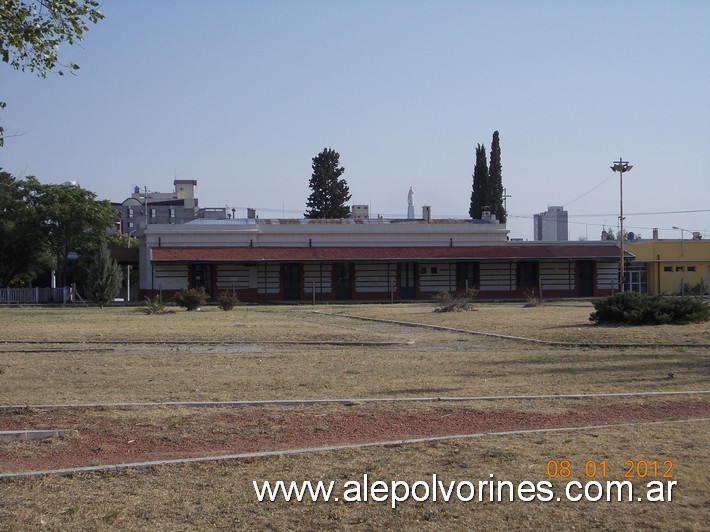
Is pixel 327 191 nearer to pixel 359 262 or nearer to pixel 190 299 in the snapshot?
pixel 359 262

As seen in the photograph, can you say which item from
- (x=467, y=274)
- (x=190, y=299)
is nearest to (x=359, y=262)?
(x=467, y=274)

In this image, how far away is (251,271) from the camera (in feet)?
192

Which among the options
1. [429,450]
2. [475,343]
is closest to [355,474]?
[429,450]

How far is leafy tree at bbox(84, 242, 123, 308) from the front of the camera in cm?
4838

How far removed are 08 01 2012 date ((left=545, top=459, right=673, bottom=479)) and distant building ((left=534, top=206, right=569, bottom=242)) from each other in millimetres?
107047

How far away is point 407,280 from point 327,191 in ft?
133

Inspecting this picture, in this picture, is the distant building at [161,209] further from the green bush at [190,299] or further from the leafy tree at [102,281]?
the green bush at [190,299]

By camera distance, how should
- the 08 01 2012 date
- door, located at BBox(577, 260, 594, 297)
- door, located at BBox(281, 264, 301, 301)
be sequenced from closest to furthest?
the 08 01 2012 date, door, located at BBox(281, 264, 301, 301), door, located at BBox(577, 260, 594, 297)

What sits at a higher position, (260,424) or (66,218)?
(66,218)

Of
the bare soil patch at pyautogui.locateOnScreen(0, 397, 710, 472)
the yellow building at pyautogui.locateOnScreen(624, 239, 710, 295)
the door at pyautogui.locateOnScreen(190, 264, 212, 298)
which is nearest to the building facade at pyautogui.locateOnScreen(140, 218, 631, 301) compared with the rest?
the door at pyautogui.locateOnScreen(190, 264, 212, 298)

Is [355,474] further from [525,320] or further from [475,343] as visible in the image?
[525,320]

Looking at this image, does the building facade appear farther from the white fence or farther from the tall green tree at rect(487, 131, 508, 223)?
the tall green tree at rect(487, 131, 508, 223)

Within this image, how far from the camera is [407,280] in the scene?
59.5 metres

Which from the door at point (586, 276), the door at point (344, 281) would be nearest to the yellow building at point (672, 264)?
the door at point (586, 276)
